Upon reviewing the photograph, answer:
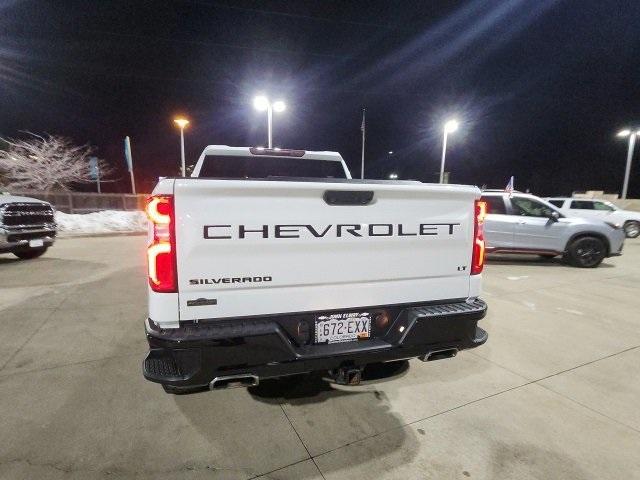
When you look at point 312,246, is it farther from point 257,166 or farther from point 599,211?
point 599,211

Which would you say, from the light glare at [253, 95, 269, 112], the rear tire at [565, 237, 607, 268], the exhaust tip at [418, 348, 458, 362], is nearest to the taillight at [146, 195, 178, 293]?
the exhaust tip at [418, 348, 458, 362]

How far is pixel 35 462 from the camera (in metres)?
2.21

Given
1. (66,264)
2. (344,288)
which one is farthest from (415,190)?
(66,264)

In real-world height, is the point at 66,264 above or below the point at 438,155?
below

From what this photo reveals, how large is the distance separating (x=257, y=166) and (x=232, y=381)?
3461mm

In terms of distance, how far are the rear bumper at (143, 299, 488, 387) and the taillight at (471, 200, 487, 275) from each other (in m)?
0.34

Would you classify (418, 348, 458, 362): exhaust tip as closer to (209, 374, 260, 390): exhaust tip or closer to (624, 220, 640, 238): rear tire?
(209, 374, 260, 390): exhaust tip

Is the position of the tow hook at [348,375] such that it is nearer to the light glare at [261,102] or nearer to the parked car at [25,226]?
the parked car at [25,226]

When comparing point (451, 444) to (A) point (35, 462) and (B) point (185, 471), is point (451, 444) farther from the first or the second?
(A) point (35, 462)

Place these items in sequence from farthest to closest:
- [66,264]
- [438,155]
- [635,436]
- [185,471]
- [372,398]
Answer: [438,155], [66,264], [372,398], [635,436], [185,471]

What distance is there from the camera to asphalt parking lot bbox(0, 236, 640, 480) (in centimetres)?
222

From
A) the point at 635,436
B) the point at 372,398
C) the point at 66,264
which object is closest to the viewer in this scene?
the point at 635,436

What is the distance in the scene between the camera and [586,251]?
331 inches

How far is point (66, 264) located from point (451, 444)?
9156 mm
